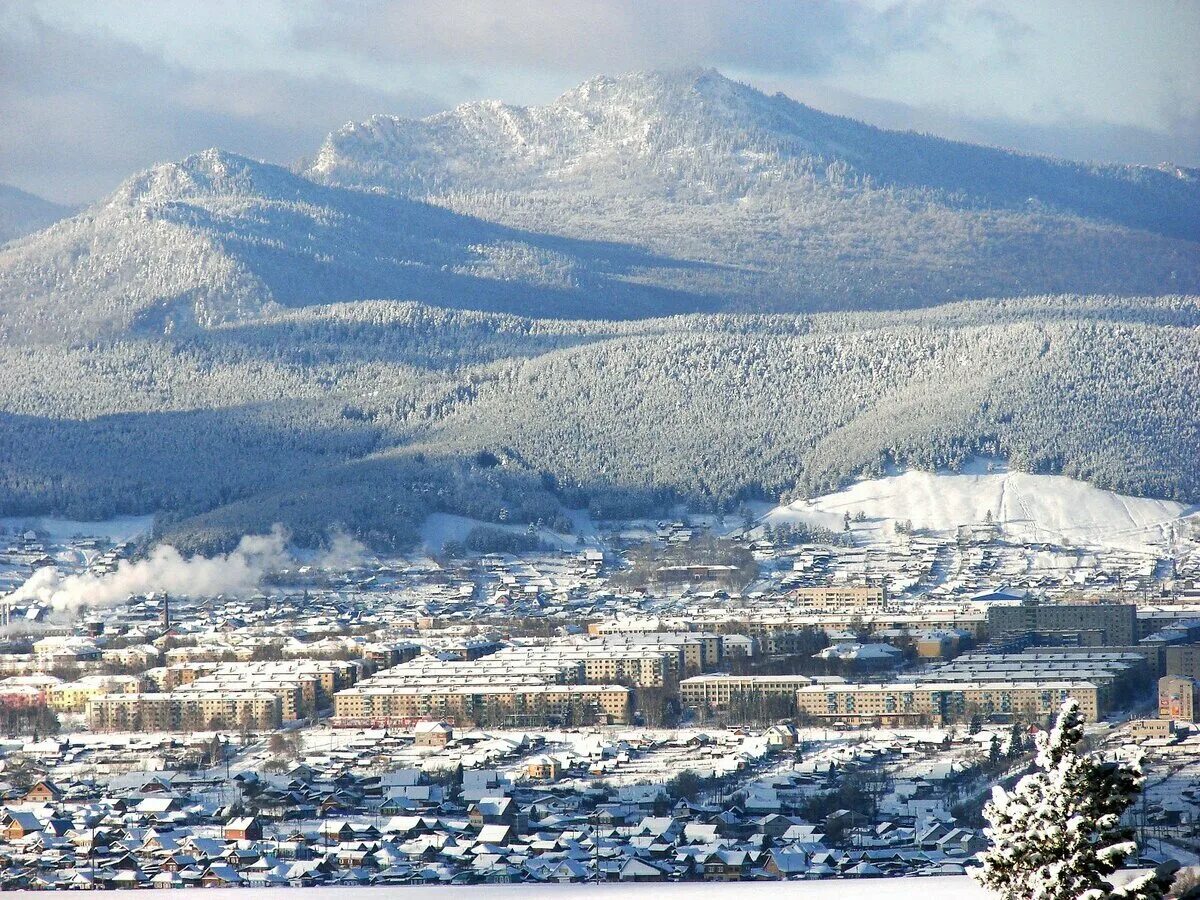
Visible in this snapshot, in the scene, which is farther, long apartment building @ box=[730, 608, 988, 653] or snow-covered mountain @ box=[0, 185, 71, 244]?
snow-covered mountain @ box=[0, 185, 71, 244]

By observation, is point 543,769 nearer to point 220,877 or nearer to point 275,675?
point 220,877

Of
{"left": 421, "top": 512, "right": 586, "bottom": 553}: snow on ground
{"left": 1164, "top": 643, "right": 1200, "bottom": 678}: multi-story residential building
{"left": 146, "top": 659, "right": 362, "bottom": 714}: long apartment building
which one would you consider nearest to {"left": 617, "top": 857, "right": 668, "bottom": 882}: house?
{"left": 1164, "top": 643, "right": 1200, "bottom": 678}: multi-story residential building

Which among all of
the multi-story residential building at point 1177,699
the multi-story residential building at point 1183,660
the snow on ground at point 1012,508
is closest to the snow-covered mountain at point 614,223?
the snow on ground at point 1012,508

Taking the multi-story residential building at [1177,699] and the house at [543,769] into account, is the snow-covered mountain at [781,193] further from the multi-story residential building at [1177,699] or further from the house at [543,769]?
the house at [543,769]

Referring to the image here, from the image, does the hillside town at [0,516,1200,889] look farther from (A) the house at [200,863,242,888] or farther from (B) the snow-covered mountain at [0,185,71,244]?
(B) the snow-covered mountain at [0,185,71,244]

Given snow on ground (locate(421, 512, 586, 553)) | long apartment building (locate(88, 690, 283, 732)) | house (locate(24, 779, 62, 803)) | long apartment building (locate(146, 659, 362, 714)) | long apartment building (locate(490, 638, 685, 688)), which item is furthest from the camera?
snow on ground (locate(421, 512, 586, 553))

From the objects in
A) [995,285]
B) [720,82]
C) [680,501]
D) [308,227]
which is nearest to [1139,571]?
[680,501]
